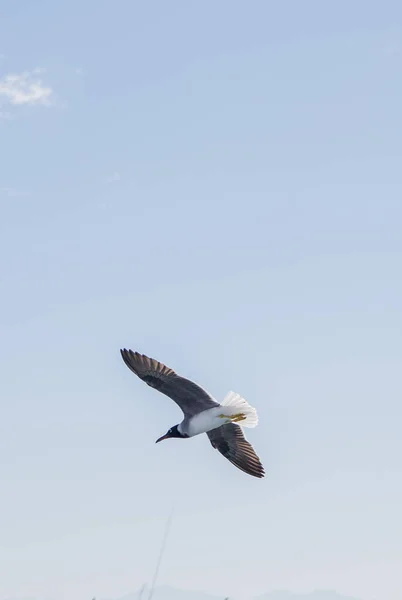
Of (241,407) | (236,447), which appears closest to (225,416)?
(241,407)

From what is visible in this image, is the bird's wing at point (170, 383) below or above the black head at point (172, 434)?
above

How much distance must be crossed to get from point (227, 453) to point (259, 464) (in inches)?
52.6

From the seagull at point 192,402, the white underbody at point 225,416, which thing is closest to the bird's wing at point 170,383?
the seagull at point 192,402

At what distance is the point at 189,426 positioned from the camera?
4053 centimetres

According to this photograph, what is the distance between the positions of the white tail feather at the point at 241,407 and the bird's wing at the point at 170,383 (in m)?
0.48

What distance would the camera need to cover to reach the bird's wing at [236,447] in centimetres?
4169

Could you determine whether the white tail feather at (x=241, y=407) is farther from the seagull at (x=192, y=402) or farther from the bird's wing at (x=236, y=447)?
the bird's wing at (x=236, y=447)

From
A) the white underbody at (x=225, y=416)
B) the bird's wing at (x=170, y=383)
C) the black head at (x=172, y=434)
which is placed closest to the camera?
the bird's wing at (x=170, y=383)

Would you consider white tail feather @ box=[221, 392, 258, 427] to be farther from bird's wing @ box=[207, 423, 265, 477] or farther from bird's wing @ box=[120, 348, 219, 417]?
bird's wing @ box=[207, 423, 265, 477]

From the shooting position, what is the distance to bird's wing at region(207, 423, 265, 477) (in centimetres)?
4169

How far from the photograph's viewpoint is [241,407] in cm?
3969

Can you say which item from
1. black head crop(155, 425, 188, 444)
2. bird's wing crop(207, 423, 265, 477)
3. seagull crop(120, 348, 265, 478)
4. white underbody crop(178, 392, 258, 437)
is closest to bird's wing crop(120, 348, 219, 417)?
seagull crop(120, 348, 265, 478)

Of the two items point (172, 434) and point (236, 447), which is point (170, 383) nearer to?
point (172, 434)

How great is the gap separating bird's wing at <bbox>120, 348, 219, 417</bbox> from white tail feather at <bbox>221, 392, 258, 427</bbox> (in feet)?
1.59
